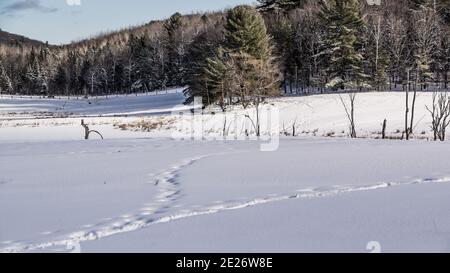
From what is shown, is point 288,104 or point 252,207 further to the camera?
point 288,104

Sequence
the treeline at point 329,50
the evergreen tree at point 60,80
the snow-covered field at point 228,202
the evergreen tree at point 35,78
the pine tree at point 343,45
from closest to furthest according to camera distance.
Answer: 1. the snow-covered field at point 228,202
2. the treeline at point 329,50
3. the pine tree at point 343,45
4. the evergreen tree at point 60,80
5. the evergreen tree at point 35,78


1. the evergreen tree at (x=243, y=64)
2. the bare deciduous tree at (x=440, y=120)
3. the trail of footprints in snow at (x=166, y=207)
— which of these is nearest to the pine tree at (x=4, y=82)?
the evergreen tree at (x=243, y=64)

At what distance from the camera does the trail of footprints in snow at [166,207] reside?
5324 mm

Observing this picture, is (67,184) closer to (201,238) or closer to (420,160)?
(201,238)

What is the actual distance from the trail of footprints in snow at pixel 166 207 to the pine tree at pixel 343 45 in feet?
135

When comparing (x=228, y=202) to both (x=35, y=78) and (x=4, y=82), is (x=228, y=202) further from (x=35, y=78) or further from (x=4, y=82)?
(x=4, y=82)

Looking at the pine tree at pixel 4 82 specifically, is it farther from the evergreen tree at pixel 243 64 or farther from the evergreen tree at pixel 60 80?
the evergreen tree at pixel 243 64

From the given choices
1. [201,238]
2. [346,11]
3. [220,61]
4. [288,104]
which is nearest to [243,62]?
[220,61]

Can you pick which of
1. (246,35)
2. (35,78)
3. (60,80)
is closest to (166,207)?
(246,35)

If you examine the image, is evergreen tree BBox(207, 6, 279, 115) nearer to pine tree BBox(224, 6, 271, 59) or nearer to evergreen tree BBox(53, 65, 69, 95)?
pine tree BBox(224, 6, 271, 59)

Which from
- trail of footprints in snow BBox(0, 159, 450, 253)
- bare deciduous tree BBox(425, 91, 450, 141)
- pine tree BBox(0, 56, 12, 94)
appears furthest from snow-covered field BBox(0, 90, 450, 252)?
pine tree BBox(0, 56, 12, 94)

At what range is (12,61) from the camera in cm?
14075

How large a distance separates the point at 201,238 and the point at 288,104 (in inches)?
1511

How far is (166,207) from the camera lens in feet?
22.5
